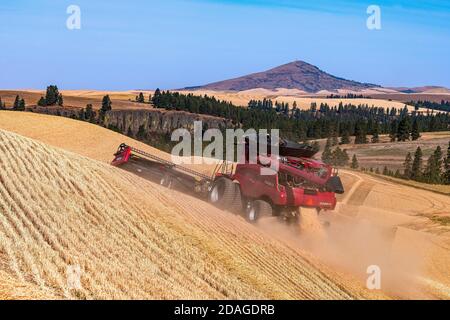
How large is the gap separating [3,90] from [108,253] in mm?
196222

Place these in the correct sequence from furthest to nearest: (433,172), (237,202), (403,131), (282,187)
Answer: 1. (403,131)
2. (433,172)
3. (237,202)
4. (282,187)

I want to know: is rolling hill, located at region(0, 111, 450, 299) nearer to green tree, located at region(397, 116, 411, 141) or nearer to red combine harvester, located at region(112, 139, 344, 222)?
red combine harvester, located at region(112, 139, 344, 222)

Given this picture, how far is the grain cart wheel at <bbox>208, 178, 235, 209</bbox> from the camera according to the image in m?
18.4

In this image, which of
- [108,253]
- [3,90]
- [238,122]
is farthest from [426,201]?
[3,90]

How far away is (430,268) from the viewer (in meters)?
17.5

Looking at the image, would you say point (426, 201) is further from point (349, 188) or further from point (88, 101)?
point (88, 101)

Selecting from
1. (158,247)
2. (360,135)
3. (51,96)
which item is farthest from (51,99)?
(158,247)

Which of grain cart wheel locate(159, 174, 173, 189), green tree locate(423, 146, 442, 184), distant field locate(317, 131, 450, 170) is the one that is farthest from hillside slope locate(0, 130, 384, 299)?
distant field locate(317, 131, 450, 170)

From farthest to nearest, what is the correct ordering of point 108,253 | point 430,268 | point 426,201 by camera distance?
point 426,201, point 430,268, point 108,253

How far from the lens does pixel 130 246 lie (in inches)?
490

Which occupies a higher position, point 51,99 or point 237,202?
point 51,99

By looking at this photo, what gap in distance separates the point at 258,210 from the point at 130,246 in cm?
554

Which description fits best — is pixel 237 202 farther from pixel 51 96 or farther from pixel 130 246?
pixel 51 96

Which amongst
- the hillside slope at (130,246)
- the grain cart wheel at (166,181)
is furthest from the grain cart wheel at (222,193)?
the grain cart wheel at (166,181)
